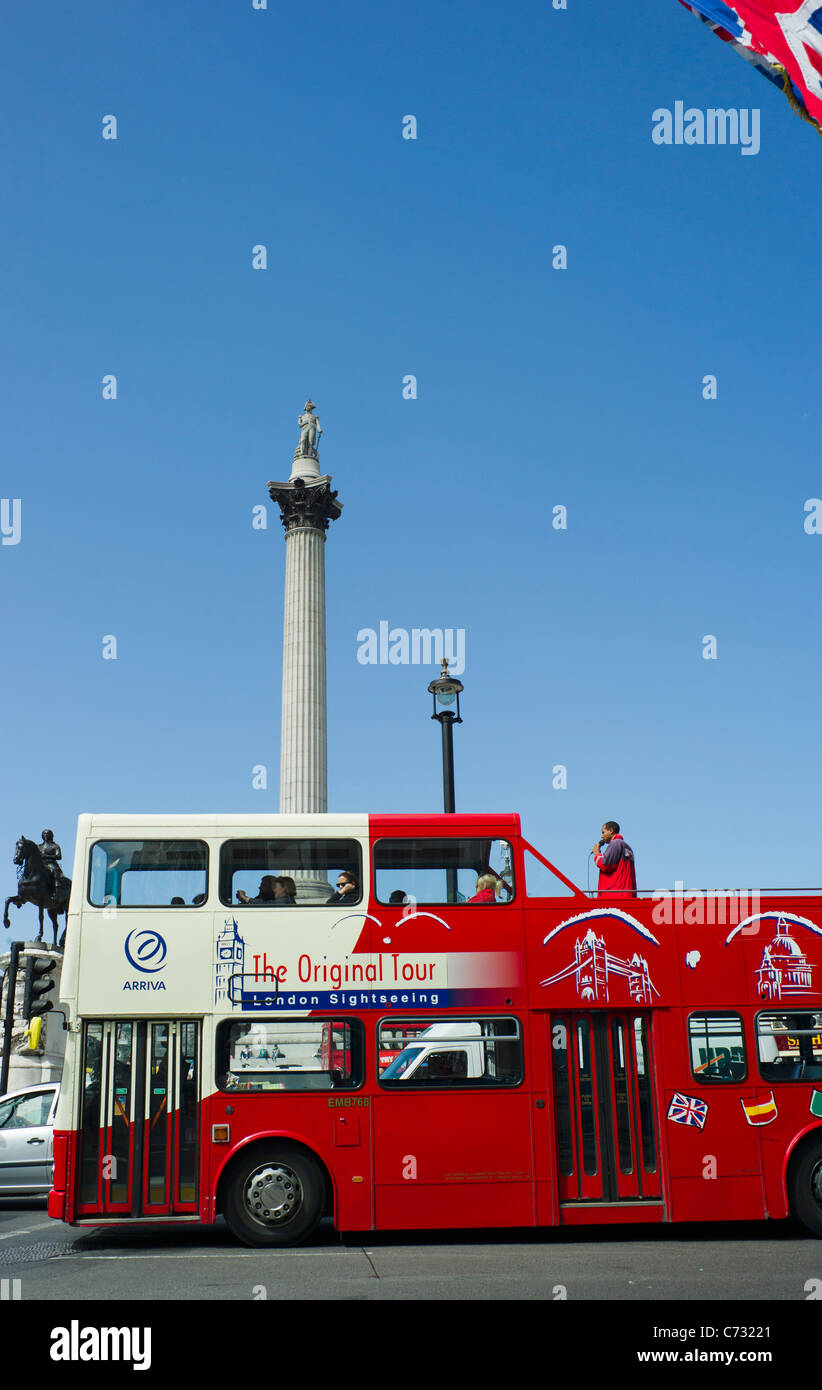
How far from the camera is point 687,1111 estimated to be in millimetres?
12172

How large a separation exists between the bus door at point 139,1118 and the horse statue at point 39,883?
18.7 metres

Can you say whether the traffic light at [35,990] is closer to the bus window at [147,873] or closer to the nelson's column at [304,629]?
the bus window at [147,873]

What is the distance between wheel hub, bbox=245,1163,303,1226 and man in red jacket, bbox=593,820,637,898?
420cm

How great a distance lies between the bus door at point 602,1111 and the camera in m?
12.0

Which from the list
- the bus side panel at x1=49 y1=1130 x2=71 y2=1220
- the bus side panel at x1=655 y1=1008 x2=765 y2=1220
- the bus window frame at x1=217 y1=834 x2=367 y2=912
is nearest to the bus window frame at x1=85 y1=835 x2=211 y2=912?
the bus window frame at x1=217 y1=834 x2=367 y2=912

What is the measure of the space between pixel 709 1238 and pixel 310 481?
33351mm

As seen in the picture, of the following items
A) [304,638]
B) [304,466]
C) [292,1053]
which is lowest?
[292,1053]

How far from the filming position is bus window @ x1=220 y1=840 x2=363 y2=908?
480 inches

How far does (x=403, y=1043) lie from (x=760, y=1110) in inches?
143

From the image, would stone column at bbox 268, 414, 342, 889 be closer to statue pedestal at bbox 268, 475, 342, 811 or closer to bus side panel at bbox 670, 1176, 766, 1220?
statue pedestal at bbox 268, 475, 342, 811

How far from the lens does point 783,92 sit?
8336 millimetres

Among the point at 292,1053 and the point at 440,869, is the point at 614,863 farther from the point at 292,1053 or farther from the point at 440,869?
the point at 292,1053

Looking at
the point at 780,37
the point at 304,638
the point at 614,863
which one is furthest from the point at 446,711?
the point at 304,638
